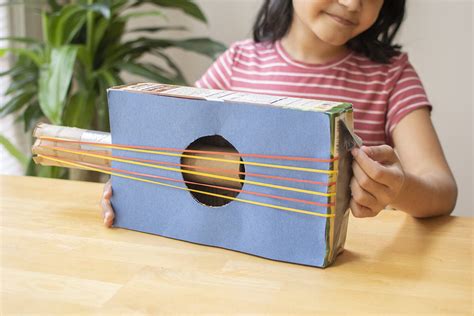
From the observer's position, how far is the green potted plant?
5.05 feet

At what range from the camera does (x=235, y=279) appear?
68 cm

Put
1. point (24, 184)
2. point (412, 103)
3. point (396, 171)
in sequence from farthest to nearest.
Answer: point (412, 103)
point (24, 184)
point (396, 171)

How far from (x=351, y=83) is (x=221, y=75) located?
0.28 meters

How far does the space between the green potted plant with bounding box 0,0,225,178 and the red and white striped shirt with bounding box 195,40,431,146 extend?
0.41m

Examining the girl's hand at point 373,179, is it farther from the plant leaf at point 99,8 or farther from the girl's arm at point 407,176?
the plant leaf at point 99,8

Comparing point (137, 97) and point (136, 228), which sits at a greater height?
point (137, 97)

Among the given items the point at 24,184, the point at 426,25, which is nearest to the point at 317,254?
→ the point at 24,184

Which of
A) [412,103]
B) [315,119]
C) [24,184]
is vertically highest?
[315,119]

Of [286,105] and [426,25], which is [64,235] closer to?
[286,105]

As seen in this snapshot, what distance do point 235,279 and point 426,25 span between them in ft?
4.74

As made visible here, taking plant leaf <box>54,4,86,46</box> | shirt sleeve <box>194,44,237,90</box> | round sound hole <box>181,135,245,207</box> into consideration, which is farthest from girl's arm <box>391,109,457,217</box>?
plant leaf <box>54,4,86,46</box>

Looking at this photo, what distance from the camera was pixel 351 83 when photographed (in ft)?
4.08

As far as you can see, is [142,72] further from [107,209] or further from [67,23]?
[107,209]

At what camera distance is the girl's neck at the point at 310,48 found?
49.6 inches
